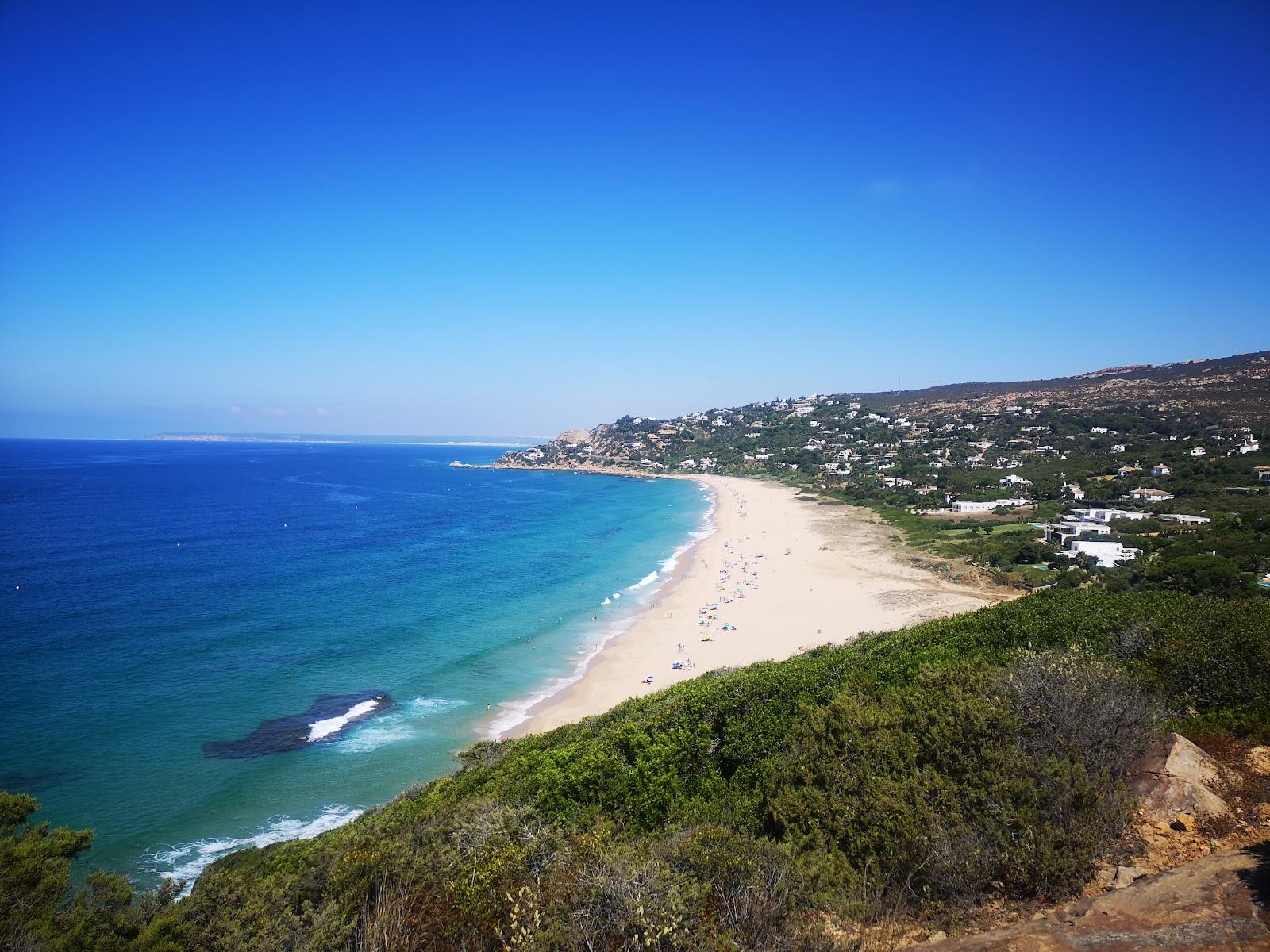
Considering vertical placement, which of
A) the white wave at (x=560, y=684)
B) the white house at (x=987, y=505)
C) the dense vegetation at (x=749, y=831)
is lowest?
the white wave at (x=560, y=684)

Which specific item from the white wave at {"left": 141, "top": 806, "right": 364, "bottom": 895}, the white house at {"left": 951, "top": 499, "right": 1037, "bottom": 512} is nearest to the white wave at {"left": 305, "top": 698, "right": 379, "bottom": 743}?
the white wave at {"left": 141, "top": 806, "right": 364, "bottom": 895}

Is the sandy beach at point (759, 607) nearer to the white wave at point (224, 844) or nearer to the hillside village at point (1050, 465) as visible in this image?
the hillside village at point (1050, 465)

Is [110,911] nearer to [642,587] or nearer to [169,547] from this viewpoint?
[642,587]

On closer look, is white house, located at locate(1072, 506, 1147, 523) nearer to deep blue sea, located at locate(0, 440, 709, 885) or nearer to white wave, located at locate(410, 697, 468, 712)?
deep blue sea, located at locate(0, 440, 709, 885)

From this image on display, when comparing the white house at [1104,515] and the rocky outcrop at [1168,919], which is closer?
the rocky outcrop at [1168,919]

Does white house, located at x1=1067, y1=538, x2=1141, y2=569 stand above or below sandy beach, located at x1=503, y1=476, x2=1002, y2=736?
above

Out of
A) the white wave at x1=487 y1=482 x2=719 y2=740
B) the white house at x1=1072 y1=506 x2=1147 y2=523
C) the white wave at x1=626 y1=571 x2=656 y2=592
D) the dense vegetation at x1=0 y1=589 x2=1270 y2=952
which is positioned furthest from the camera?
the white house at x1=1072 y1=506 x2=1147 y2=523

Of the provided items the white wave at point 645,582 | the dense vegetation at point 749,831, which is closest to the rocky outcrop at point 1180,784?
the dense vegetation at point 749,831

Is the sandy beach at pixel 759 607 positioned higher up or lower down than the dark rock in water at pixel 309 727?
lower down
